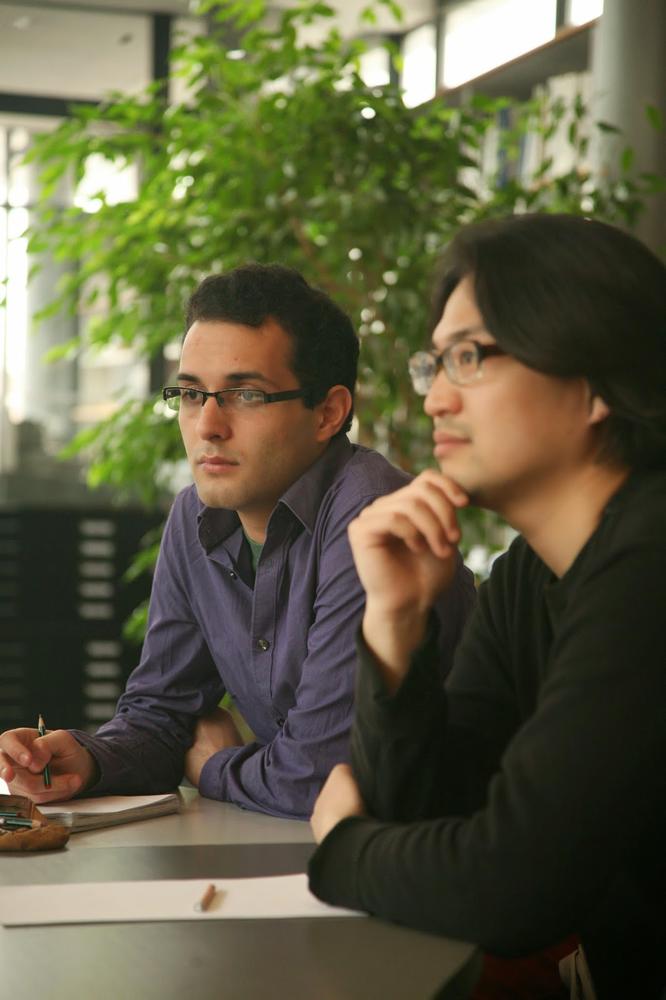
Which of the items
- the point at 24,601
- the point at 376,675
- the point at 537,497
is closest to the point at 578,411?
the point at 537,497

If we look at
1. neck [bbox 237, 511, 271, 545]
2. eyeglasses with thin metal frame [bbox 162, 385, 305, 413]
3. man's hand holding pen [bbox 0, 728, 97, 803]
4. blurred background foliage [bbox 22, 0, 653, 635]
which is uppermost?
blurred background foliage [bbox 22, 0, 653, 635]

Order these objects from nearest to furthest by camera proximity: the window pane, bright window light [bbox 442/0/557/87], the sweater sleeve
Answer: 1. the sweater sleeve
2. bright window light [bbox 442/0/557/87]
3. the window pane

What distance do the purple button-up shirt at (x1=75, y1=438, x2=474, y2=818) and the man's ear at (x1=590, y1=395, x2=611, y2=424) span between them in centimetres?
54

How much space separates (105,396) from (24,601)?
219 cm

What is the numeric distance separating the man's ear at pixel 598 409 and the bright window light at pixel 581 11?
11.3 ft

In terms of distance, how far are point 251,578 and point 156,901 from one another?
2.69ft

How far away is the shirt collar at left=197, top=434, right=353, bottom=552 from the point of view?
1875 mm

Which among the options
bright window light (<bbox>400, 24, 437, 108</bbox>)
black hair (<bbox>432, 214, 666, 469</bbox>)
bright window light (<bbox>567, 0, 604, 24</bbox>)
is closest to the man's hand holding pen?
black hair (<bbox>432, 214, 666, 469</bbox>)

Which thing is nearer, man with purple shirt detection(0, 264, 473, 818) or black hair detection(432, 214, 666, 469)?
black hair detection(432, 214, 666, 469)

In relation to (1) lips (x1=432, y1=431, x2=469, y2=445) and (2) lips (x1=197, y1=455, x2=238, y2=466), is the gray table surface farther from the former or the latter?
(2) lips (x1=197, y1=455, x2=238, y2=466)

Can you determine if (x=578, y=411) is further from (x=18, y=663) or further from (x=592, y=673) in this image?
(x=18, y=663)

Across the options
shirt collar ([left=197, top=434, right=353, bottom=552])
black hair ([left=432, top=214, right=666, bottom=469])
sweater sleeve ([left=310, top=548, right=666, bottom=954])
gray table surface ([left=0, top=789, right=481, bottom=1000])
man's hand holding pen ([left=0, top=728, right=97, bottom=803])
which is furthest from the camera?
shirt collar ([left=197, top=434, right=353, bottom=552])

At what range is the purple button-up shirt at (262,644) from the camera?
168 centimetres

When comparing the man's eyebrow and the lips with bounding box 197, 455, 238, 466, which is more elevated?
the man's eyebrow
